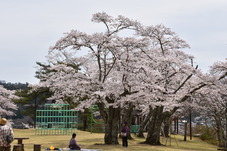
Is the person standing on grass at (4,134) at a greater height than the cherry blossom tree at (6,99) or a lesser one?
lesser

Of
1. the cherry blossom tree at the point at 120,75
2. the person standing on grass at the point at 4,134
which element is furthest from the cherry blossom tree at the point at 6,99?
the person standing on grass at the point at 4,134

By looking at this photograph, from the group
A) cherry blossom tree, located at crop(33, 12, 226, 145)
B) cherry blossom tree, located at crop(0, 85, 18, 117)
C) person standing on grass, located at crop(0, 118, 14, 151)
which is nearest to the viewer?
person standing on grass, located at crop(0, 118, 14, 151)

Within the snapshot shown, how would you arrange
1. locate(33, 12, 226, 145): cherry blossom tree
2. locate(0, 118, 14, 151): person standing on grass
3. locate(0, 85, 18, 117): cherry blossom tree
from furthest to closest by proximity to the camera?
1. locate(0, 85, 18, 117): cherry blossom tree
2. locate(33, 12, 226, 145): cherry blossom tree
3. locate(0, 118, 14, 151): person standing on grass

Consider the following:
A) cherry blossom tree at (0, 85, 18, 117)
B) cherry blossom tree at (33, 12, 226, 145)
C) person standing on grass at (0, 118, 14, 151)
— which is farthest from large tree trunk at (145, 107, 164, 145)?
cherry blossom tree at (0, 85, 18, 117)

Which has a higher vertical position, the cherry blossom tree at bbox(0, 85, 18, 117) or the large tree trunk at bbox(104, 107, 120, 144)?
the cherry blossom tree at bbox(0, 85, 18, 117)

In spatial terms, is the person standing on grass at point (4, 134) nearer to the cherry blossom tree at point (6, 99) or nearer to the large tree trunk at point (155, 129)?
the large tree trunk at point (155, 129)

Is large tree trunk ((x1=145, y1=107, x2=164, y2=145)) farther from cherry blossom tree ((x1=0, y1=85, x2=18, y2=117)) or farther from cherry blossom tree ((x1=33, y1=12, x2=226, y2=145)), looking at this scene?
cherry blossom tree ((x1=0, y1=85, x2=18, y2=117))

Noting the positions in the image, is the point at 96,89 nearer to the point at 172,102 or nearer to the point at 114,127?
the point at 114,127

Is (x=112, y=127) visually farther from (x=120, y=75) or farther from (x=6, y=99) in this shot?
(x=6, y=99)

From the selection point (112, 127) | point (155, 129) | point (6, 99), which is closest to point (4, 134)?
point (112, 127)

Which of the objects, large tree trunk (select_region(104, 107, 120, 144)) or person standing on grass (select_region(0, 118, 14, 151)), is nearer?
person standing on grass (select_region(0, 118, 14, 151))

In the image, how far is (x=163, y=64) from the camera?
24.2 m

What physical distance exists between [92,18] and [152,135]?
9.86 metres

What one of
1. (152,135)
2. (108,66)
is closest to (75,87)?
(108,66)
